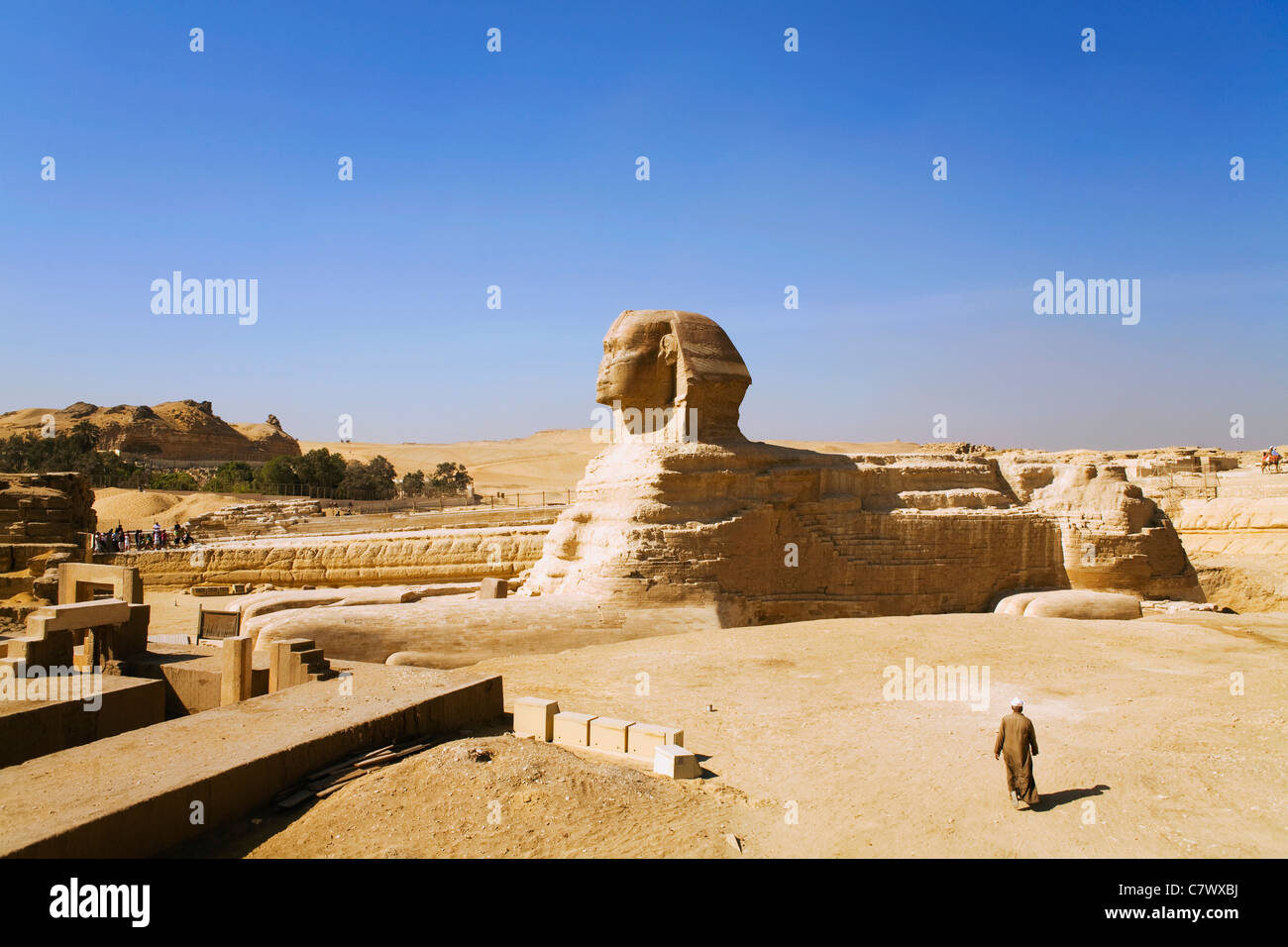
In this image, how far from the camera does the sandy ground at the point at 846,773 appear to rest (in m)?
4.82

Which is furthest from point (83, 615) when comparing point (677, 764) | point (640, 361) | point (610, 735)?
point (640, 361)

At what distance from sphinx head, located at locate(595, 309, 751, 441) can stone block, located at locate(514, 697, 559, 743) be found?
6117 mm

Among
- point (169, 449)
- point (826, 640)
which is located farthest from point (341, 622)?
point (169, 449)

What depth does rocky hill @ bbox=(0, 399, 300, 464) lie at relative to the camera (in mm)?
47000

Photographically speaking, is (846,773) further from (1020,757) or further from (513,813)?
(513,813)

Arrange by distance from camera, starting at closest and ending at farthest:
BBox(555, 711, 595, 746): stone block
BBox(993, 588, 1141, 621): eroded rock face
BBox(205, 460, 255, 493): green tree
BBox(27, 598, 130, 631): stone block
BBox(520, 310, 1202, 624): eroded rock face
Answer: BBox(555, 711, 595, 746): stone block < BBox(27, 598, 130, 631): stone block < BBox(520, 310, 1202, 624): eroded rock face < BBox(993, 588, 1141, 621): eroded rock face < BBox(205, 460, 255, 493): green tree

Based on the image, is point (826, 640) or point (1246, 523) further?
point (1246, 523)

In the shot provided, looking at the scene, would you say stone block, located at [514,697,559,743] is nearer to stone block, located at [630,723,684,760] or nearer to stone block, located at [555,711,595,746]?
stone block, located at [555,711,595,746]

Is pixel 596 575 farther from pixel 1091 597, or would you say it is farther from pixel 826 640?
pixel 1091 597

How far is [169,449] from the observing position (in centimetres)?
4816

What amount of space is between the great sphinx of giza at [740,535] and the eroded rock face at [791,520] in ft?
0.09

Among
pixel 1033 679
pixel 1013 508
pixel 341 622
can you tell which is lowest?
pixel 1033 679

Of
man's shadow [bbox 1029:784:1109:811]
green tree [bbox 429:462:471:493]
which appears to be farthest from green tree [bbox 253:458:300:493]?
man's shadow [bbox 1029:784:1109:811]
